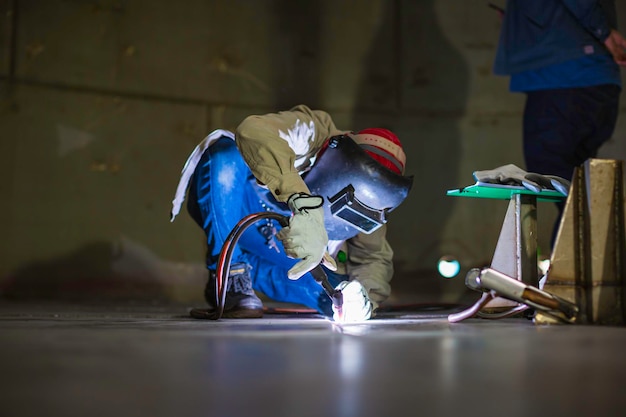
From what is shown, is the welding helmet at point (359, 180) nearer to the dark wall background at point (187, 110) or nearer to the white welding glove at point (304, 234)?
the white welding glove at point (304, 234)

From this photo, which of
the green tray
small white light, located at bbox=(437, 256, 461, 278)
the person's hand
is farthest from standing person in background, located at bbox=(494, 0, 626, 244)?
the green tray

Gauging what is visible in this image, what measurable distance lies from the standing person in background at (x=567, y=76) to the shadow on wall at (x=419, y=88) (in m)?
1.10

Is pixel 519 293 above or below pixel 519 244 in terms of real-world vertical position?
below

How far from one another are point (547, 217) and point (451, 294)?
79 centimetres

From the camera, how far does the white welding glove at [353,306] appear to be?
210cm

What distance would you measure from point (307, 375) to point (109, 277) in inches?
128

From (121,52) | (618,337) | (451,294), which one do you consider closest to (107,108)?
(121,52)

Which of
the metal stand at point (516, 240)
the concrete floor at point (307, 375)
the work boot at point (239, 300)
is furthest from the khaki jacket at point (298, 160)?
Answer: the concrete floor at point (307, 375)

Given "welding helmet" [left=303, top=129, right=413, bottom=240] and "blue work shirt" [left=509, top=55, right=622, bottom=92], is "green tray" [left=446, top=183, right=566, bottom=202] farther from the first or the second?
"blue work shirt" [left=509, top=55, right=622, bottom=92]

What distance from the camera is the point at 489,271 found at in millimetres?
1688

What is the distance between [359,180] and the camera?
7.14 ft

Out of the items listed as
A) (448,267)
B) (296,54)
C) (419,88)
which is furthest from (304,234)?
(419,88)

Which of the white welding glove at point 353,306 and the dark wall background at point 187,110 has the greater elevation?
the dark wall background at point 187,110

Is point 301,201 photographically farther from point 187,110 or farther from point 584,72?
point 187,110
